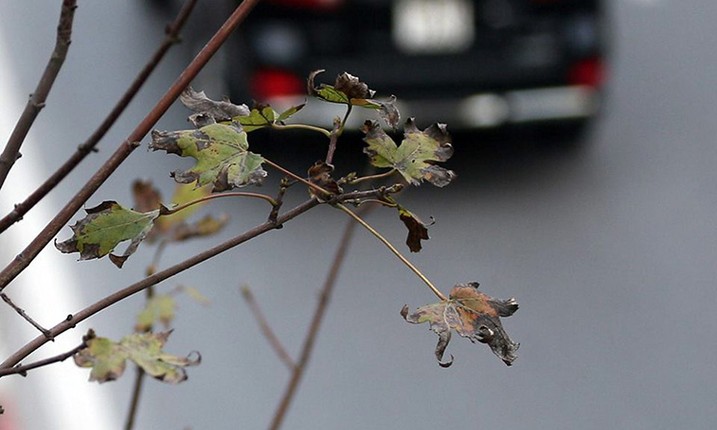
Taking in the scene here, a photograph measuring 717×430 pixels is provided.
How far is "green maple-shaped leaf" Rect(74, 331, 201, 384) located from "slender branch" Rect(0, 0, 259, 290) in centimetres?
13

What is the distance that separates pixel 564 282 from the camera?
20.0 feet

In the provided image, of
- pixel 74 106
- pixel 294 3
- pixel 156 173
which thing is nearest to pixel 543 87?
pixel 294 3

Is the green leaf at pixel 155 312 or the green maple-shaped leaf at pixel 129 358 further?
the green leaf at pixel 155 312

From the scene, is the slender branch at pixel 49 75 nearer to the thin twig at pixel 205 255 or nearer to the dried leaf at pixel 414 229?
the thin twig at pixel 205 255

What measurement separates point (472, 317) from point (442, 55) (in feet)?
19.7

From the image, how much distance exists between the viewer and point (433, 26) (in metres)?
6.91

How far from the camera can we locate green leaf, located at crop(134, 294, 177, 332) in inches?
77.0

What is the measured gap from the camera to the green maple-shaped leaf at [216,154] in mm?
1076

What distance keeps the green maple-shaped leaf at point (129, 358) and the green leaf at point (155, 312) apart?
2.23 ft

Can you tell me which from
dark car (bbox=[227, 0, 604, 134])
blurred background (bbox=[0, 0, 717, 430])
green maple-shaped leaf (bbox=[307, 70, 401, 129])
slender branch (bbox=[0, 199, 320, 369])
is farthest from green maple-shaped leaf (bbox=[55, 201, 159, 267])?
dark car (bbox=[227, 0, 604, 134])

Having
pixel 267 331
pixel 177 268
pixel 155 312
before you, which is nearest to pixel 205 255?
pixel 177 268

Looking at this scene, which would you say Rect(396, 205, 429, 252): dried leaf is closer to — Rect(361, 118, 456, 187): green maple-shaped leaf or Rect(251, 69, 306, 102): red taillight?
Rect(361, 118, 456, 187): green maple-shaped leaf

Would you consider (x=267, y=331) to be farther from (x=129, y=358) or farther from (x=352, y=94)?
(x=352, y=94)

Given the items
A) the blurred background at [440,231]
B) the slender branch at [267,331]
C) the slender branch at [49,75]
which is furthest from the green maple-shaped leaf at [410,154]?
the blurred background at [440,231]
